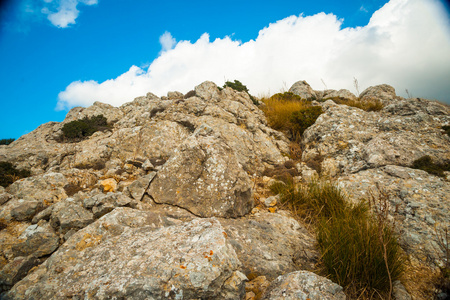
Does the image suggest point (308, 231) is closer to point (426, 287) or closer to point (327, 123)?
point (426, 287)

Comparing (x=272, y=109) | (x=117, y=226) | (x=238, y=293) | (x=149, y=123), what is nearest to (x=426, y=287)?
(x=238, y=293)

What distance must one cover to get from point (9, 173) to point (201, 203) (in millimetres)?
7827

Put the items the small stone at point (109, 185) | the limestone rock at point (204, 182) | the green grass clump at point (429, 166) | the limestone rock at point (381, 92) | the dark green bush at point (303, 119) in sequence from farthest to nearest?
the limestone rock at point (381, 92) → the dark green bush at point (303, 119) → the green grass clump at point (429, 166) → the small stone at point (109, 185) → the limestone rock at point (204, 182)

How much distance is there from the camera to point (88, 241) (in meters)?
3.23

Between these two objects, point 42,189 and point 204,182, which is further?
point 42,189

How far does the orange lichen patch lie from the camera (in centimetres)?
314

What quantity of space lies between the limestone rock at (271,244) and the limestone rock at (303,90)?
16.2 meters

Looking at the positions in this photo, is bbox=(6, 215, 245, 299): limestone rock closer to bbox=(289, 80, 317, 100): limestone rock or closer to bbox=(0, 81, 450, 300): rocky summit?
bbox=(0, 81, 450, 300): rocky summit

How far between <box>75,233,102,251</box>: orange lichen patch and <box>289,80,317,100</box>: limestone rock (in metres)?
18.3

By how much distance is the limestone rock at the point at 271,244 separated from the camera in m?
3.07

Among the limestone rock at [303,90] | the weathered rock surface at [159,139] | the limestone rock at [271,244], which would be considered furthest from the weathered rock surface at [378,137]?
the limestone rock at [303,90]

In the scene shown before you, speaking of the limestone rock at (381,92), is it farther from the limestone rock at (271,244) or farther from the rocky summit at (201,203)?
the limestone rock at (271,244)

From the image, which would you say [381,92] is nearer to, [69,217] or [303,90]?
[303,90]

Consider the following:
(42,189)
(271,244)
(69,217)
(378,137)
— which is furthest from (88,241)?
(378,137)
